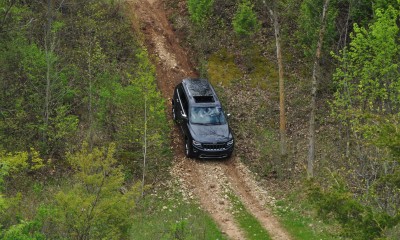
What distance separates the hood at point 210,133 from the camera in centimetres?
2119

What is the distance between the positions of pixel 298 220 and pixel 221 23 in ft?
52.0

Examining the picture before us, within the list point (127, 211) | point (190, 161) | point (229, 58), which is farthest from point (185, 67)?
point (127, 211)

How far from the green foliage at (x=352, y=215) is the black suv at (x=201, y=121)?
34.6 ft

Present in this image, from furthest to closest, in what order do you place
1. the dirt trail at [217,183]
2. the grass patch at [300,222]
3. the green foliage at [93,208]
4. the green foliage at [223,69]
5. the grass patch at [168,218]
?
the green foliage at [223,69]
the dirt trail at [217,183]
the grass patch at [300,222]
the grass patch at [168,218]
the green foliage at [93,208]

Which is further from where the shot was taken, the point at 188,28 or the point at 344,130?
the point at 188,28

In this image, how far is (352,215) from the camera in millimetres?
10703

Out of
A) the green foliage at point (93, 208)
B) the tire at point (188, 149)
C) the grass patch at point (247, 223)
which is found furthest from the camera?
the tire at point (188, 149)

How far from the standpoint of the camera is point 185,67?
28.6 m

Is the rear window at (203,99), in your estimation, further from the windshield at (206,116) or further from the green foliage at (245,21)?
the green foliage at (245,21)

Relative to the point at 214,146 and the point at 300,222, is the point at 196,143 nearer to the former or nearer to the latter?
the point at 214,146

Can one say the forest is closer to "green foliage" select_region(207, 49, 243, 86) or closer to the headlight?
"green foliage" select_region(207, 49, 243, 86)

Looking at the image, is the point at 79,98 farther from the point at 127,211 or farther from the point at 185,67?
the point at 127,211

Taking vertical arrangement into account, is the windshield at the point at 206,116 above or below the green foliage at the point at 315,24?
below

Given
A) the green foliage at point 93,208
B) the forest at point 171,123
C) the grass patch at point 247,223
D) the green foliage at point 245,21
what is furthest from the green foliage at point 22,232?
the green foliage at point 245,21
